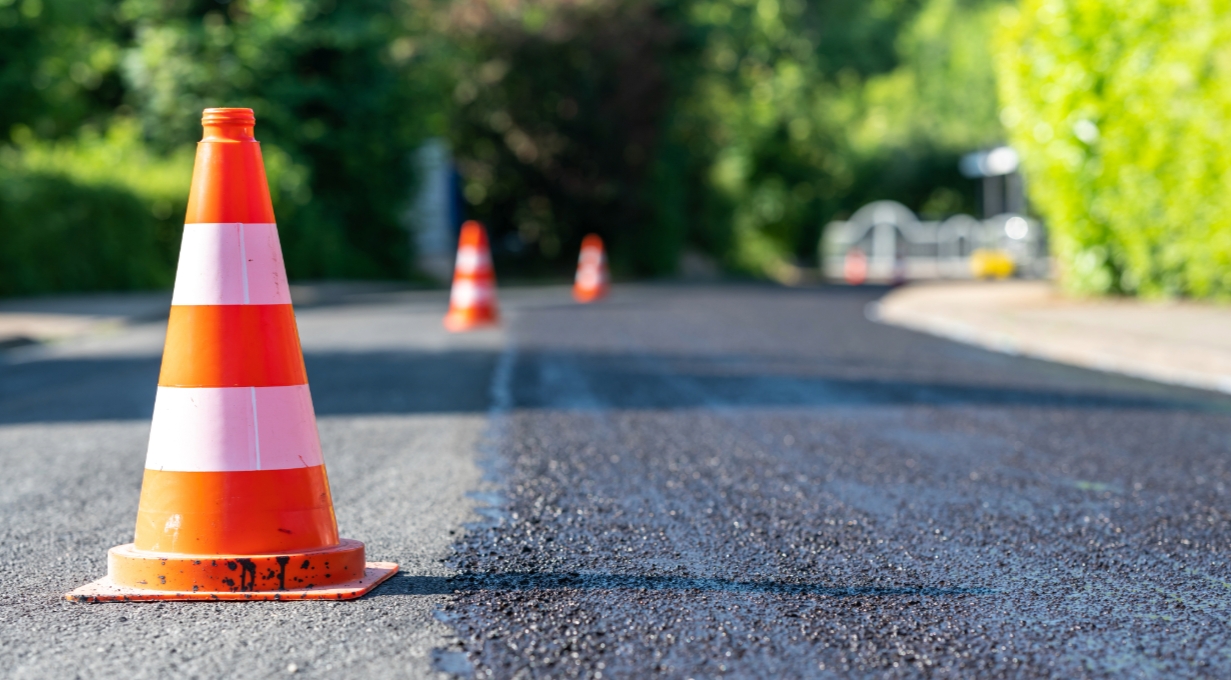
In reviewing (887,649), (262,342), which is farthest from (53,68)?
(887,649)

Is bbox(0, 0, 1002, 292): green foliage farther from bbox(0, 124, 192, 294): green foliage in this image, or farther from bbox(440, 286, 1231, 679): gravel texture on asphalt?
bbox(440, 286, 1231, 679): gravel texture on asphalt

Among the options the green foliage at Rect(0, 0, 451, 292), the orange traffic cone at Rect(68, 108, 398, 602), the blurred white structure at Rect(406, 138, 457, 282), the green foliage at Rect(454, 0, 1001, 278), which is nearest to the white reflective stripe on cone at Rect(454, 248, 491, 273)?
the orange traffic cone at Rect(68, 108, 398, 602)

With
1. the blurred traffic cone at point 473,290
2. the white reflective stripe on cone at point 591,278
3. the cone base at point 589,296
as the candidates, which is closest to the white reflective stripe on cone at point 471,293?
the blurred traffic cone at point 473,290

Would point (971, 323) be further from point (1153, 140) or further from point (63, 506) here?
point (63, 506)

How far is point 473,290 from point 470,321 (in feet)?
1.10

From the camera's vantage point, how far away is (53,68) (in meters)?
→ 22.0

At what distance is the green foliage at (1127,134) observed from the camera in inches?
527

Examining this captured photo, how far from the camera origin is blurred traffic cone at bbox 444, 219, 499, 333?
1359 cm

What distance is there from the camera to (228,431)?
149 inches

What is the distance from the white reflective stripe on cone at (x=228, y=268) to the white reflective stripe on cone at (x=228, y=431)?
0.26 metres

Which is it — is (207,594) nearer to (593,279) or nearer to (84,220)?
(84,220)

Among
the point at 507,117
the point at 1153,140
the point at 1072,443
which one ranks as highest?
the point at 507,117

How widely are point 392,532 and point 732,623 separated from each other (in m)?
1.48

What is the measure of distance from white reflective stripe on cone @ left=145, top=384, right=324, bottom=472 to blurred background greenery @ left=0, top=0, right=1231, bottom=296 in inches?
446
